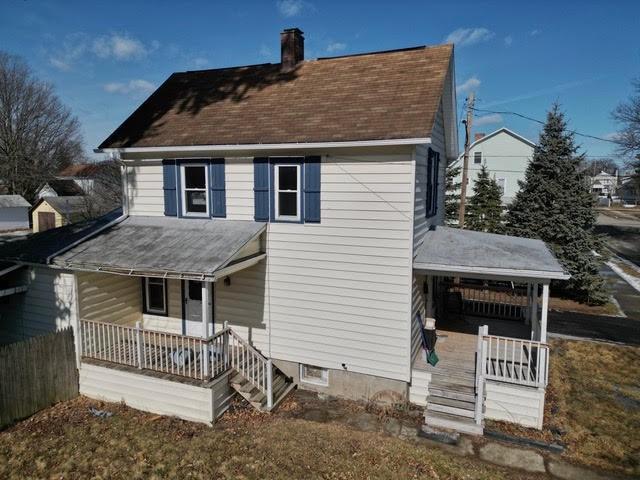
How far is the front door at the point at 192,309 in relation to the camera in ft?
38.5

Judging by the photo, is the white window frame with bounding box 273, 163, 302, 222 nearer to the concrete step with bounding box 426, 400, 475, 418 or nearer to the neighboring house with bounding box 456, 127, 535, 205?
the concrete step with bounding box 426, 400, 475, 418

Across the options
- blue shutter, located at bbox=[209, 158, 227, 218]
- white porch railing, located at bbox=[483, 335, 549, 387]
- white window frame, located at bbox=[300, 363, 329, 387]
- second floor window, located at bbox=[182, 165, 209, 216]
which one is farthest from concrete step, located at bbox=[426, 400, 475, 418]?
second floor window, located at bbox=[182, 165, 209, 216]

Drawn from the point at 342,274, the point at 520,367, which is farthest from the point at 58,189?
the point at 520,367

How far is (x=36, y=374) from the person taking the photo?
366 inches

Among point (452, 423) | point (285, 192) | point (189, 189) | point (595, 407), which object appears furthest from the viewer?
point (189, 189)

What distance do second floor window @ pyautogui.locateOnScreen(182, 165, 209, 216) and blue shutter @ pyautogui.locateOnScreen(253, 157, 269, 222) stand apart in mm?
1581

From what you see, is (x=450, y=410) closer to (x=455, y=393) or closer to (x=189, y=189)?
(x=455, y=393)

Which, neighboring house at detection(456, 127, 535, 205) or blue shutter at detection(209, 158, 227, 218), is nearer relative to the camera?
blue shutter at detection(209, 158, 227, 218)

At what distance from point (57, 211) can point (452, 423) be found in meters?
37.4

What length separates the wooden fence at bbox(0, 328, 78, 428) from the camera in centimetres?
866

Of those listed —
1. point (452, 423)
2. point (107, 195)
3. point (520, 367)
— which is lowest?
point (452, 423)

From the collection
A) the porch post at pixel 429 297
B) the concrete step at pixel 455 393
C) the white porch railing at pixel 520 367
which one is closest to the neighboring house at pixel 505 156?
the porch post at pixel 429 297

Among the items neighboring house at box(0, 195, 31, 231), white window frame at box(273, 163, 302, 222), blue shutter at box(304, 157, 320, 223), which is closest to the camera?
blue shutter at box(304, 157, 320, 223)

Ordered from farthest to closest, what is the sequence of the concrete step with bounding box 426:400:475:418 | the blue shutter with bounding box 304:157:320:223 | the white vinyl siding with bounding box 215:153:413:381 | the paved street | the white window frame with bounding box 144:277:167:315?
the paved street < the white window frame with bounding box 144:277:167:315 < the blue shutter with bounding box 304:157:320:223 < the white vinyl siding with bounding box 215:153:413:381 < the concrete step with bounding box 426:400:475:418
